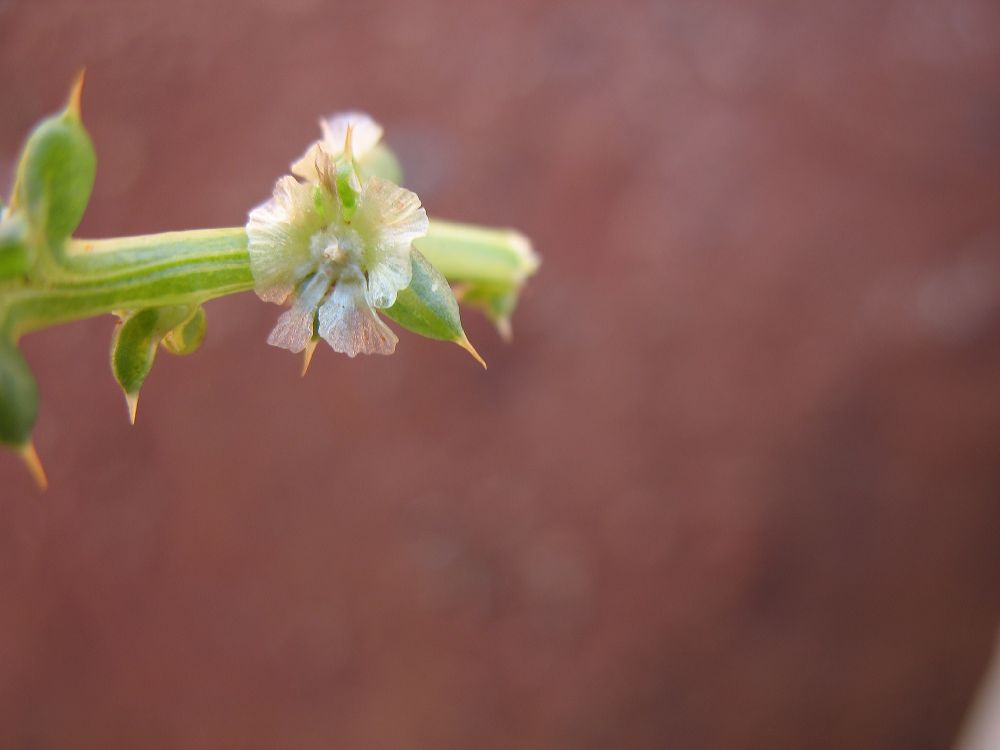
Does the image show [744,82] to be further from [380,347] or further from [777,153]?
[380,347]

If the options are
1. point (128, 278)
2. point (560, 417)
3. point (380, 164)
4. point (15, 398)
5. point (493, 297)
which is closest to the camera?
point (15, 398)

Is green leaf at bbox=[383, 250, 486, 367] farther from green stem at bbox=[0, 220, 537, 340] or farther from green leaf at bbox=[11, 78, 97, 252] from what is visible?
green leaf at bbox=[11, 78, 97, 252]

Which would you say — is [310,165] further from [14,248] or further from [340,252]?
[14,248]

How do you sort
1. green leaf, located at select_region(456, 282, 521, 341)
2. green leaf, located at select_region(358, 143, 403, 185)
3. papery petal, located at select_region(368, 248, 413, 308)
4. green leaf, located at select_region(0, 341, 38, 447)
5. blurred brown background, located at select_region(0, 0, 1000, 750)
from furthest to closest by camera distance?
blurred brown background, located at select_region(0, 0, 1000, 750)
green leaf, located at select_region(456, 282, 521, 341)
green leaf, located at select_region(358, 143, 403, 185)
papery petal, located at select_region(368, 248, 413, 308)
green leaf, located at select_region(0, 341, 38, 447)

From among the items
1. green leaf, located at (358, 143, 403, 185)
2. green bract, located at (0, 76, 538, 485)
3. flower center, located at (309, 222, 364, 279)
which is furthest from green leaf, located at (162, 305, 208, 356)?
green leaf, located at (358, 143, 403, 185)

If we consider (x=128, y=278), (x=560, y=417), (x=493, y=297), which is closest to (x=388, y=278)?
(x=128, y=278)

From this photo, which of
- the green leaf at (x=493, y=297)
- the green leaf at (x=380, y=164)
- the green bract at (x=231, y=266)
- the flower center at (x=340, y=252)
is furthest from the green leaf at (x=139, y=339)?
the green leaf at (x=493, y=297)

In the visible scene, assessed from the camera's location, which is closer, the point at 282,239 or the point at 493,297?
the point at 282,239
